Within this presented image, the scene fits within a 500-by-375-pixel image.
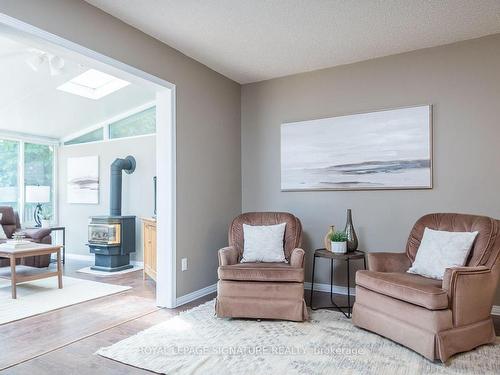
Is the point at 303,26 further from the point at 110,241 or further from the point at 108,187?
the point at 108,187

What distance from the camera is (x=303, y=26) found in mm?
3154

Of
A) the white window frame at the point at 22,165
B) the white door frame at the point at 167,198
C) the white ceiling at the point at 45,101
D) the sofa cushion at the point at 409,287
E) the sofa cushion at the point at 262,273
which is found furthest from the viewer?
the white window frame at the point at 22,165

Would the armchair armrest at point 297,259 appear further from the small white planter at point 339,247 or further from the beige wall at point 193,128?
the beige wall at point 193,128

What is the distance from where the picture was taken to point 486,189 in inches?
132

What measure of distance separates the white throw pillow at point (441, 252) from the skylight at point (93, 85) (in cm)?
420

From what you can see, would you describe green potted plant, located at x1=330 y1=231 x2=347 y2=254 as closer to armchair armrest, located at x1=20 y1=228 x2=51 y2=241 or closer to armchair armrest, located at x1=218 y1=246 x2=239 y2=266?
armchair armrest, located at x1=218 y1=246 x2=239 y2=266

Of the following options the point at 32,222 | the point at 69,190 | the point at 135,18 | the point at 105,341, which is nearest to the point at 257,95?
the point at 135,18

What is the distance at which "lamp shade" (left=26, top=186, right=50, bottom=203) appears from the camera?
5.97m

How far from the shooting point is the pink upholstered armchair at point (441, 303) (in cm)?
234

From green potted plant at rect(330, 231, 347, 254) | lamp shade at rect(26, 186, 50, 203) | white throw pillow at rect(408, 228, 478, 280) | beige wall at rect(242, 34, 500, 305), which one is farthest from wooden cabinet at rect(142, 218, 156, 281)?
white throw pillow at rect(408, 228, 478, 280)

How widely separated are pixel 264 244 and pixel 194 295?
0.99m

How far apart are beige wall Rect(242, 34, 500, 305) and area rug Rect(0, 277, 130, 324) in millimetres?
1964

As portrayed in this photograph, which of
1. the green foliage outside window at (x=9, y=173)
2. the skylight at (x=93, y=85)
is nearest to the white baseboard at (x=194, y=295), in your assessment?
the skylight at (x=93, y=85)

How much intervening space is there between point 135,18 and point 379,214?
2940mm
